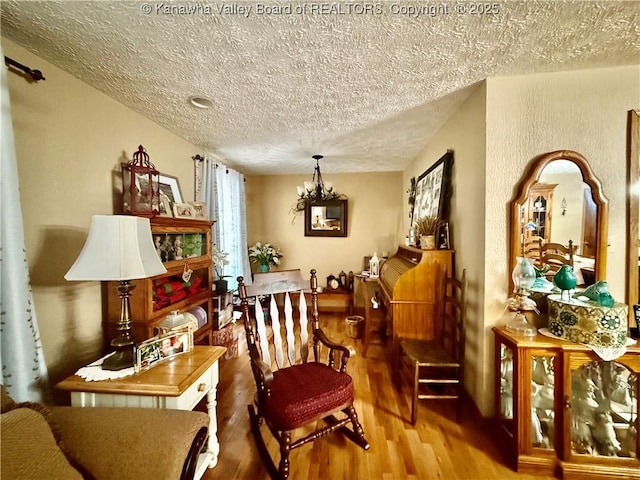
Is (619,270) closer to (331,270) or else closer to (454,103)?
(454,103)

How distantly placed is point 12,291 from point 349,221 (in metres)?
3.64

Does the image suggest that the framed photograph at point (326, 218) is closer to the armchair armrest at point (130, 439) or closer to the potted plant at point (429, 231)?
the potted plant at point (429, 231)

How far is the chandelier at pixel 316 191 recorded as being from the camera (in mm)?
3334

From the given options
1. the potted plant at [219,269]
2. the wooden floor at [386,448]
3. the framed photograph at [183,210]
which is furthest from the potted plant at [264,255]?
the wooden floor at [386,448]

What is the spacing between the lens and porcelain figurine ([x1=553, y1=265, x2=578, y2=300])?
1.45 m

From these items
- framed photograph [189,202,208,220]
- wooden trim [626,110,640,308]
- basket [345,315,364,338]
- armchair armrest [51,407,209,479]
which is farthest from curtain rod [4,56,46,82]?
wooden trim [626,110,640,308]

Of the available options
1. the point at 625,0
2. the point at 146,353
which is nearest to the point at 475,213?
the point at 625,0

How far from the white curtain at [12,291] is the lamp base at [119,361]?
0.28 m

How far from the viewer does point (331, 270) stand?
421cm

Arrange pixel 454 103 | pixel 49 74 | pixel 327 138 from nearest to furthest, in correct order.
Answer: pixel 49 74 < pixel 454 103 < pixel 327 138

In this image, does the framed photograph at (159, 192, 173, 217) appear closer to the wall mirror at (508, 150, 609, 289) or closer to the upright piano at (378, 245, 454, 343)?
the upright piano at (378, 245, 454, 343)

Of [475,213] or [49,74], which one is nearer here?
[49,74]

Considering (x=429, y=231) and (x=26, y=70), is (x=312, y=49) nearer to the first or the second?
(x=26, y=70)

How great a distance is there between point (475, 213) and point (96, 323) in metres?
2.78
